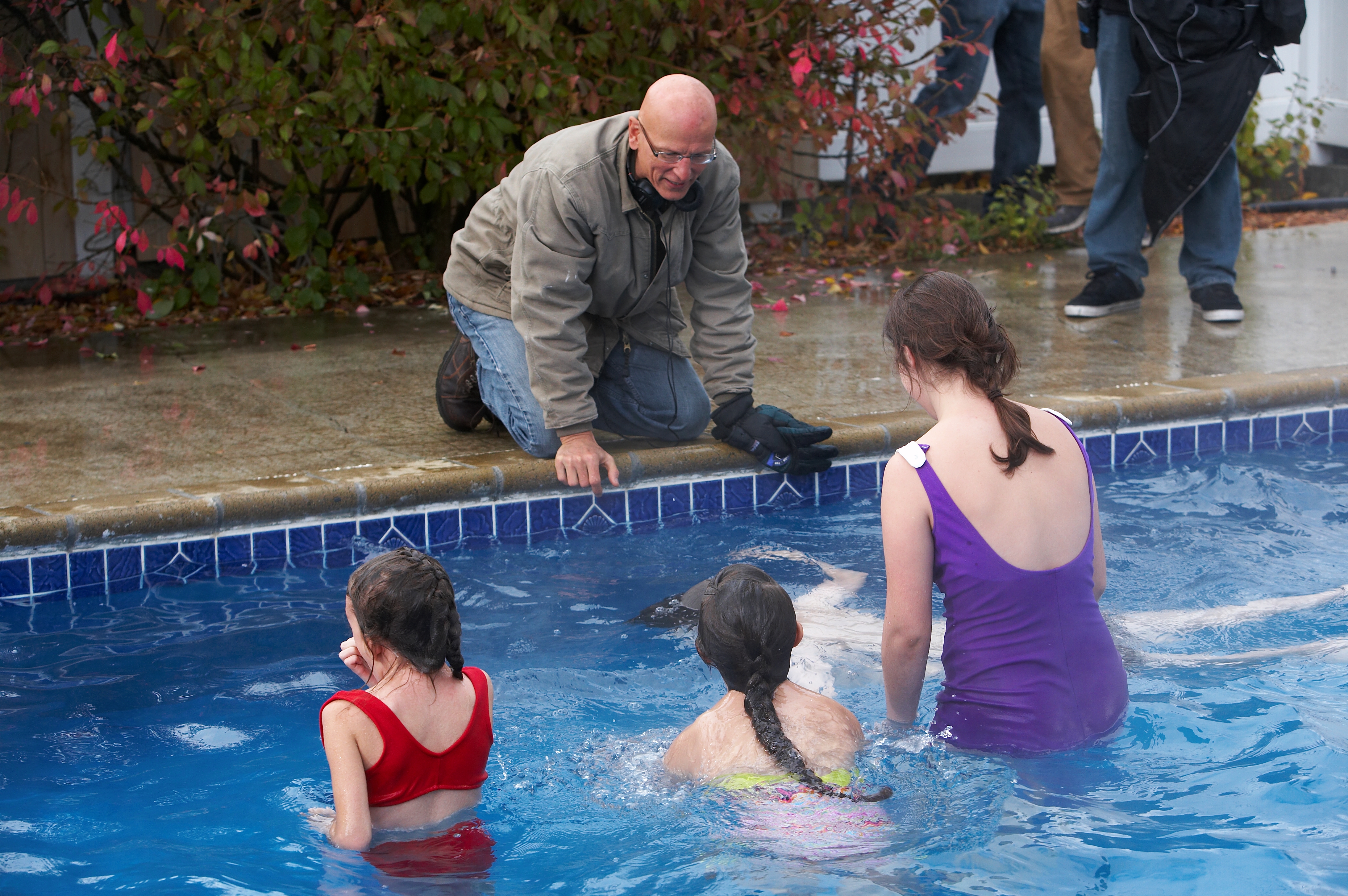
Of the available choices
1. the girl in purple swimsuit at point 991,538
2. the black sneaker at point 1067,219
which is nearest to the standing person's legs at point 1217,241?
the black sneaker at point 1067,219

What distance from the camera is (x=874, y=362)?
5109 mm

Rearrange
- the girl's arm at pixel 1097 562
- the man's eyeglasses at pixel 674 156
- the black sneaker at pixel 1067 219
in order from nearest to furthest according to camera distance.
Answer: the girl's arm at pixel 1097 562 < the man's eyeglasses at pixel 674 156 < the black sneaker at pixel 1067 219

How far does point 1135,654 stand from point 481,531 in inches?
72.6

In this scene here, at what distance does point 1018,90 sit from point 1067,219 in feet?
2.57

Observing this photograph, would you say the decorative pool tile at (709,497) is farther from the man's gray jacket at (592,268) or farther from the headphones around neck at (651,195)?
the headphones around neck at (651,195)

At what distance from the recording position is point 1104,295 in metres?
5.68

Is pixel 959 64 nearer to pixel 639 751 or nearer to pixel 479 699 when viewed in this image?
pixel 639 751

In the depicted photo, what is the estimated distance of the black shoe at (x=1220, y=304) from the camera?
216 inches

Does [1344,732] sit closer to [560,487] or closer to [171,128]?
[560,487]

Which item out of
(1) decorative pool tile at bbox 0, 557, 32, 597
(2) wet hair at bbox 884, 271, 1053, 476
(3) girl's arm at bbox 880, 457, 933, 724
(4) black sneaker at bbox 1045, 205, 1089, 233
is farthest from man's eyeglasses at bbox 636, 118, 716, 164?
(4) black sneaker at bbox 1045, 205, 1089, 233

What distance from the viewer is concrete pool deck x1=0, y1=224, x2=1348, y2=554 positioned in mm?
3709

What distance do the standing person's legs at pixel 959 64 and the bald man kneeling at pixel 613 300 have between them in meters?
3.22

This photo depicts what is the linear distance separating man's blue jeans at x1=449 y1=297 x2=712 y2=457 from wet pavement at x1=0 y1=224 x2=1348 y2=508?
0.17 metres

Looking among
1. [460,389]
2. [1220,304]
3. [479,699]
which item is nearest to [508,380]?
[460,389]
